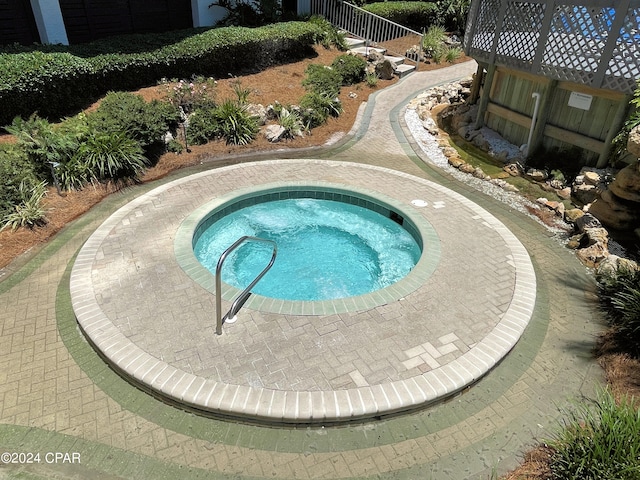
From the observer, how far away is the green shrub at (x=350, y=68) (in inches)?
639

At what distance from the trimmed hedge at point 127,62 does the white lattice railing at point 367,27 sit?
3.48 metres

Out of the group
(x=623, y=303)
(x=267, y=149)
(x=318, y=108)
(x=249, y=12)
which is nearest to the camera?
(x=623, y=303)

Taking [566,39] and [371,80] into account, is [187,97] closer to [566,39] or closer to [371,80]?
[371,80]

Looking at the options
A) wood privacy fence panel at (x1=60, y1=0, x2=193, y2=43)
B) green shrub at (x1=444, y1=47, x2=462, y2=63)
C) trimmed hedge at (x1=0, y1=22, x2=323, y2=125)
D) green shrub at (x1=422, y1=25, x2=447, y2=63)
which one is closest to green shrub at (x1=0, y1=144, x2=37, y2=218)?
trimmed hedge at (x1=0, y1=22, x2=323, y2=125)

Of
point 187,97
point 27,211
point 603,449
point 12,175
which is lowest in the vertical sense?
point 27,211

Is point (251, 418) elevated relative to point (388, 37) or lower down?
lower down

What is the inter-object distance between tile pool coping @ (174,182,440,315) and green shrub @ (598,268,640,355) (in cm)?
268

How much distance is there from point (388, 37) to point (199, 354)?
65.5 ft

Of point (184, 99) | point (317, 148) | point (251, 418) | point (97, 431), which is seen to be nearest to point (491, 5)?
point (317, 148)

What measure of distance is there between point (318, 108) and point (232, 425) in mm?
10969

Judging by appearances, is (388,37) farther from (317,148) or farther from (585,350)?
(585,350)

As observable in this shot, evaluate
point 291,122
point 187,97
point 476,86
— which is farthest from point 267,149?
point 476,86

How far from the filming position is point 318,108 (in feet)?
44.5

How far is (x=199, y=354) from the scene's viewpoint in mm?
5223
